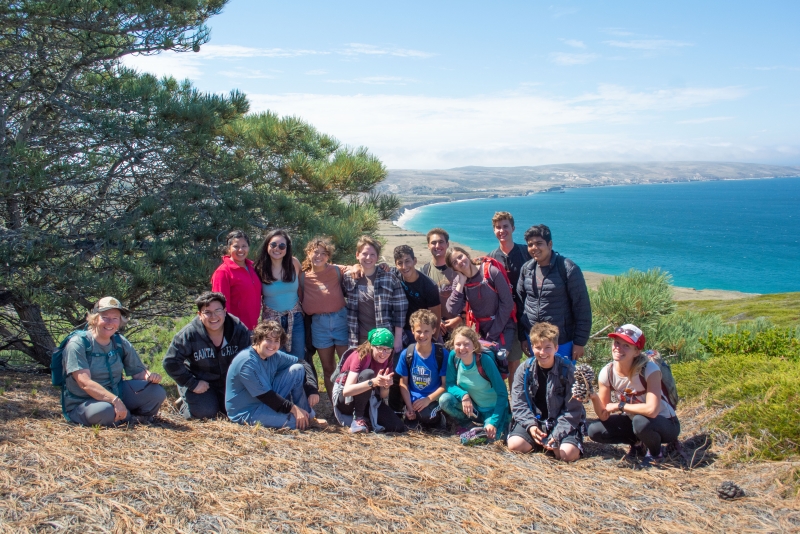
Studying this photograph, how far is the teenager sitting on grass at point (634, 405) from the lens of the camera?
3.96 meters

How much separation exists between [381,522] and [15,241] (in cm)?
438

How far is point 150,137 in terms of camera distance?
6.10 m

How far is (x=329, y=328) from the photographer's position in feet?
17.0

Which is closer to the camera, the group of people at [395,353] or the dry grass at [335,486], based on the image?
the dry grass at [335,486]

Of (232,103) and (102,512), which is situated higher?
(232,103)

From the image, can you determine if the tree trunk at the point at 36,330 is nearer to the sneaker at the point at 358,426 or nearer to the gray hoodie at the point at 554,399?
the sneaker at the point at 358,426

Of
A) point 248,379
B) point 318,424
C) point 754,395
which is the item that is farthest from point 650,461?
point 248,379

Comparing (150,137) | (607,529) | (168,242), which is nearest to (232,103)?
(150,137)

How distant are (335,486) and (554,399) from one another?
1.83 metres

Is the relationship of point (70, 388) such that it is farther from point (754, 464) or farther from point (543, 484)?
point (754, 464)

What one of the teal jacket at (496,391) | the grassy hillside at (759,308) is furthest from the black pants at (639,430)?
the grassy hillside at (759,308)

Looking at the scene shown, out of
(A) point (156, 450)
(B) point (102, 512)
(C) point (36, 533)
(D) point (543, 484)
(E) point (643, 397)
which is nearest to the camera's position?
(C) point (36, 533)

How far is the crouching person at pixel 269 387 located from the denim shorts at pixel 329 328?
1.63ft

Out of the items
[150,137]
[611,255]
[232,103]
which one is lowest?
[611,255]
